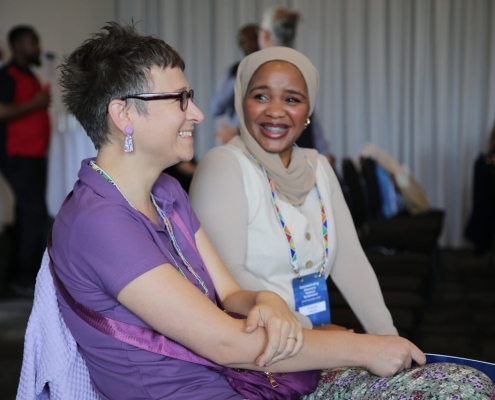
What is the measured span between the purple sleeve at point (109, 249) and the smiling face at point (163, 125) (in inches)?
6.9

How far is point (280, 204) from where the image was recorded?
2051 mm

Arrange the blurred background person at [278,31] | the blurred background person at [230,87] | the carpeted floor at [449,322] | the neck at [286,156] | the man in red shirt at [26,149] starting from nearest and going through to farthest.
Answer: the neck at [286,156] < the carpeted floor at [449,322] < the blurred background person at [278,31] < the blurred background person at [230,87] < the man in red shirt at [26,149]

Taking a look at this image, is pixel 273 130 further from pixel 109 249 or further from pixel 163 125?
pixel 109 249

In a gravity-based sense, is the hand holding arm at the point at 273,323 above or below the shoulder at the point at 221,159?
below

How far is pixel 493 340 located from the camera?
3.79 m

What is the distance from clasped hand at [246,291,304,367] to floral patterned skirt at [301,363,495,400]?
189 millimetres

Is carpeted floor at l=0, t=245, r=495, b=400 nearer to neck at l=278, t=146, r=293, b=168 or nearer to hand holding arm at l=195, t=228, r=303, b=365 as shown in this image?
neck at l=278, t=146, r=293, b=168

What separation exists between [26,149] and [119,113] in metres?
3.63

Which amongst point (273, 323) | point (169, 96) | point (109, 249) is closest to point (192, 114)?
point (169, 96)

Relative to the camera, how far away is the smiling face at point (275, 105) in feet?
7.07

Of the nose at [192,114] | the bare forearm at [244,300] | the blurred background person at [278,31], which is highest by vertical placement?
the blurred background person at [278,31]

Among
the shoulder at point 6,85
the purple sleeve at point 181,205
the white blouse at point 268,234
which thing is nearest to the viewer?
the purple sleeve at point 181,205

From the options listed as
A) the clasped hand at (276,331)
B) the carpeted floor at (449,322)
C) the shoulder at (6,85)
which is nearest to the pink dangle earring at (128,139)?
the clasped hand at (276,331)

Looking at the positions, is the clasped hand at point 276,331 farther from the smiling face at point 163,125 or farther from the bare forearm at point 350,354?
the smiling face at point 163,125
